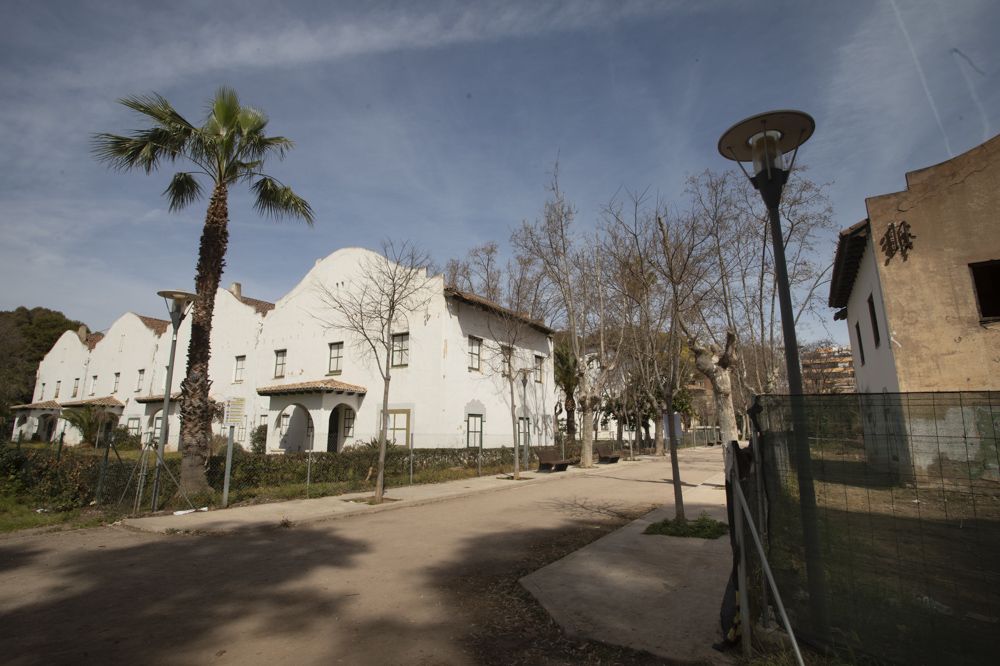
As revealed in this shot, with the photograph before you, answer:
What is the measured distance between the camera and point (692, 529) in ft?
27.0

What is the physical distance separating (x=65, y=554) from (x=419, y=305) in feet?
49.0

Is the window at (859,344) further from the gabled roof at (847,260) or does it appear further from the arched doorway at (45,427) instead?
the arched doorway at (45,427)

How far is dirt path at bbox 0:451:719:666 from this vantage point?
4195mm

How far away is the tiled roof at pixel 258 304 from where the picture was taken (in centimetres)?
2789

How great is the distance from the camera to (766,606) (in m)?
3.80

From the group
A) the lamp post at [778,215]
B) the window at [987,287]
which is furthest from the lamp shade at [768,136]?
the window at [987,287]

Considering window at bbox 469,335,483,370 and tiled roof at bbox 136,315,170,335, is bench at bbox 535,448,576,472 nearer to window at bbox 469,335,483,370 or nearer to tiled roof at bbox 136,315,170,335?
window at bbox 469,335,483,370

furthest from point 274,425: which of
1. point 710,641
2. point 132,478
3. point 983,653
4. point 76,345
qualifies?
point 76,345

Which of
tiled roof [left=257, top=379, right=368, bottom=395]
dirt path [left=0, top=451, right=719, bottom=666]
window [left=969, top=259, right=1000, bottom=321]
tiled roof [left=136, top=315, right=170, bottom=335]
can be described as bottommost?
dirt path [left=0, top=451, right=719, bottom=666]

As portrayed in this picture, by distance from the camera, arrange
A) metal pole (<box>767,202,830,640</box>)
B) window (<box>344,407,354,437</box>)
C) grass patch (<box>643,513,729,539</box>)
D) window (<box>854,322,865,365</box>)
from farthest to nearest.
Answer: window (<box>344,407,354,437</box>) → window (<box>854,322,865,365</box>) → grass patch (<box>643,513,729,539</box>) → metal pole (<box>767,202,830,640</box>)

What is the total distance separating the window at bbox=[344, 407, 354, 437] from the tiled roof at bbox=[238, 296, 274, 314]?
8131mm

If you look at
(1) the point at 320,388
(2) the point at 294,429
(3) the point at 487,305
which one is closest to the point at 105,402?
(2) the point at 294,429

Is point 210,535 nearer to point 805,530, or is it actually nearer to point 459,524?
point 459,524

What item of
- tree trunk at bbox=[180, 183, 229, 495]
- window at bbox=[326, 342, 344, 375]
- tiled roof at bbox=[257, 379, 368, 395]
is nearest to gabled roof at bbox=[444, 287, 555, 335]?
tiled roof at bbox=[257, 379, 368, 395]
